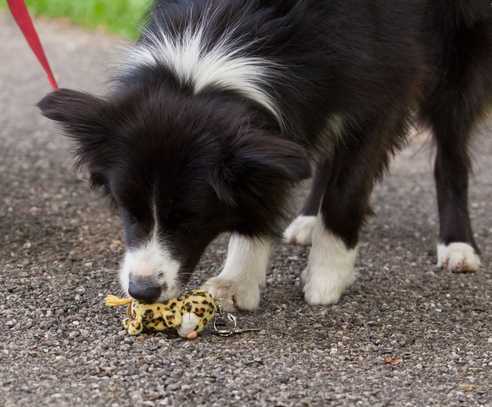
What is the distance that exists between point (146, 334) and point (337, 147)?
1.27 meters

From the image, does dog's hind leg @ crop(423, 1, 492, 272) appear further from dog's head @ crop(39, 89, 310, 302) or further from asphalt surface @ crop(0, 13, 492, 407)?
dog's head @ crop(39, 89, 310, 302)

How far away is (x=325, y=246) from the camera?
4363 mm

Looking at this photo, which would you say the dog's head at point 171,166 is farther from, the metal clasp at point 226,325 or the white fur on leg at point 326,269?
the white fur on leg at point 326,269

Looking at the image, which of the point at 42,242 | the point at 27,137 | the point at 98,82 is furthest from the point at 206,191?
the point at 98,82

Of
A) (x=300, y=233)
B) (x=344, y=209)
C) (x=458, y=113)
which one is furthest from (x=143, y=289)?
(x=458, y=113)

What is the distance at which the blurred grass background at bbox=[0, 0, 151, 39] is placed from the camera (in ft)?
33.2

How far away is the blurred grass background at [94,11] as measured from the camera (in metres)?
10.1

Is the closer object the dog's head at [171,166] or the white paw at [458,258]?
the dog's head at [171,166]

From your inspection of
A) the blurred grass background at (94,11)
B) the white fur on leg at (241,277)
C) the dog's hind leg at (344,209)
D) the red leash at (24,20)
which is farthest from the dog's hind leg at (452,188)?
the blurred grass background at (94,11)

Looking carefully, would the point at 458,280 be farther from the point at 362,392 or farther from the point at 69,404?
the point at 69,404

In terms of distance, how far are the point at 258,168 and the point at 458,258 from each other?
1963 mm

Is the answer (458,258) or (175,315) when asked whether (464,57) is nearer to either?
(458,258)

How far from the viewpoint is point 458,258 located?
4.93 metres

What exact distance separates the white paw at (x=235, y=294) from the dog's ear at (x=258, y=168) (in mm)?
619
